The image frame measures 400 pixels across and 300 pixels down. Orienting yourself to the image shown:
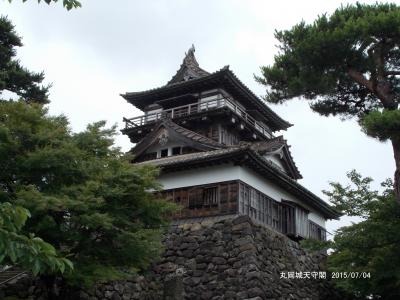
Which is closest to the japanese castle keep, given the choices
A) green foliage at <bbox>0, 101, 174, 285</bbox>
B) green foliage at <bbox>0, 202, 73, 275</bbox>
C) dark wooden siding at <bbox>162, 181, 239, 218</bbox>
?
dark wooden siding at <bbox>162, 181, 239, 218</bbox>

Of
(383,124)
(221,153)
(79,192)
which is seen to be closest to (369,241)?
(383,124)

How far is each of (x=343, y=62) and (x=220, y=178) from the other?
6.65 m

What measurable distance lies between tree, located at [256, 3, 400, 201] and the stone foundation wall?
17.6ft

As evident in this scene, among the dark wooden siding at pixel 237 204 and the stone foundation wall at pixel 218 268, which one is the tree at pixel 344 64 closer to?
the dark wooden siding at pixel 237 204

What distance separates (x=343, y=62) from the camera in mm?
14547

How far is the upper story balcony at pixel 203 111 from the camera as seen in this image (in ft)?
83.5

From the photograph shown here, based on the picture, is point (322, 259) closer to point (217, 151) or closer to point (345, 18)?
point (217, 151)

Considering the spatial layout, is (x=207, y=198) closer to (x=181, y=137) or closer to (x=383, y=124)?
(x=181, y=137)

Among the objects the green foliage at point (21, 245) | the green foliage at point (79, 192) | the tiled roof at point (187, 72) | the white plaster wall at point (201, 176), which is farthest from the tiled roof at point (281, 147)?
the green foliage at point (21, 245)

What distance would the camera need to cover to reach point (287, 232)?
20844mm

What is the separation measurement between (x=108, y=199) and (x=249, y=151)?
717cm

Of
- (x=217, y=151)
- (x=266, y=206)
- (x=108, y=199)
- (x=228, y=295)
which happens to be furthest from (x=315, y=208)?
(x=108, y=199)

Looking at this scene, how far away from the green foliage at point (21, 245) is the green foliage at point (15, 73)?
64.0 feet

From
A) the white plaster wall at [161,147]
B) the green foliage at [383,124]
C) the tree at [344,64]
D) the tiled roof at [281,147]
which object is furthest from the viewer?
the tiled roof at [281,147]
